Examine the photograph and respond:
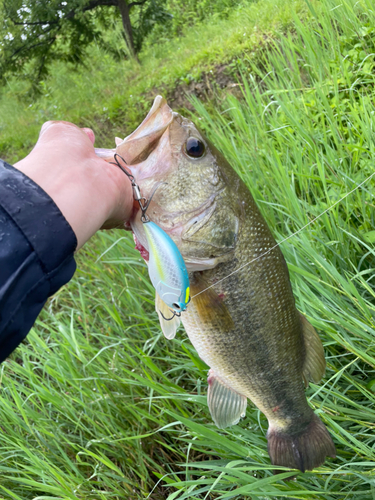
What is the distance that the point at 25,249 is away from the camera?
804 millimetres

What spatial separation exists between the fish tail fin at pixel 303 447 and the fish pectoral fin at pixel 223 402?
0.16 metres

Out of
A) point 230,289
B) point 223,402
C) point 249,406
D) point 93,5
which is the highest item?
point 93,5

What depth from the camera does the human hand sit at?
877 mm

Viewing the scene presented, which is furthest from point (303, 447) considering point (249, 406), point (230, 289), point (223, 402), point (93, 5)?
point (93, 5)


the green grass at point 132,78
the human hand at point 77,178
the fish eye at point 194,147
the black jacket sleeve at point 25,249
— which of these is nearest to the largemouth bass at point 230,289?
the fish eye at point 194,147

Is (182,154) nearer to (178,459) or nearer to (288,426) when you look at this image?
(288,426)

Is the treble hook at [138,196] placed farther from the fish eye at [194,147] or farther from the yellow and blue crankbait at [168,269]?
the fish eye at [194,147]

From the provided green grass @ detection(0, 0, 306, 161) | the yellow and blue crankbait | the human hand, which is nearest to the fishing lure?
the yellow and blue crankbait

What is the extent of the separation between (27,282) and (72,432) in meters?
1.62

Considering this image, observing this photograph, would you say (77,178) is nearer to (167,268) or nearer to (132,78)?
(167,268)

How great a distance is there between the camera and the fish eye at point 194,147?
116cm

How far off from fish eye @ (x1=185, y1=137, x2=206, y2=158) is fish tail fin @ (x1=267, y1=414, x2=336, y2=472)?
106 cm

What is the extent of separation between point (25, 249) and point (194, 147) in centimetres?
61

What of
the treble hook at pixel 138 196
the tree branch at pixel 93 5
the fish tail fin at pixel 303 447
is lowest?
the fish tail fin at pixel 303 447
